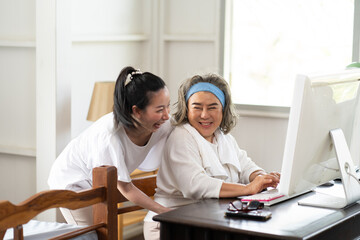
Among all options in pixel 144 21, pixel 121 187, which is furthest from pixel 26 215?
Result: pixel 144 21

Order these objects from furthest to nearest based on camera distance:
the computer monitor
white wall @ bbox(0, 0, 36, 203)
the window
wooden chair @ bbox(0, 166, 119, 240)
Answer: the window, white wall @ bbox(0, 0, 36, 203), the computer monitor, wooden chair @ bbox(0, 166, 119, 240)

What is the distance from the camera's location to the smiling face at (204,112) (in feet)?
7.98

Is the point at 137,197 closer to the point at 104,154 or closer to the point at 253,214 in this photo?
the point at 104,154

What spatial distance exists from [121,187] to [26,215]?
2.07ft

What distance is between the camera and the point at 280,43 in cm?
397

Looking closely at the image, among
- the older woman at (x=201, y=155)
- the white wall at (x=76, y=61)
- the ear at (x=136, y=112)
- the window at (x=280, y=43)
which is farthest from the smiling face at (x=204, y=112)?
the window at (x=280, y=43)

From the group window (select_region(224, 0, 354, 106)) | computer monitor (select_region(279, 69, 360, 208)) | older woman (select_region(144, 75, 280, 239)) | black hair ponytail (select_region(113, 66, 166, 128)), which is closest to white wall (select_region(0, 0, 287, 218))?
window (select_region(224, 0, 354, 106))

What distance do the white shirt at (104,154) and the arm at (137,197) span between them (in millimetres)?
34

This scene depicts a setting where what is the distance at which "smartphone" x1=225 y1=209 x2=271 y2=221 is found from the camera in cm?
193

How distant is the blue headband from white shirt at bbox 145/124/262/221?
0.46ft

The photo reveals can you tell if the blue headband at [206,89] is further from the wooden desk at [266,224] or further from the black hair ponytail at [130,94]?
the wooden desk at [266,224]

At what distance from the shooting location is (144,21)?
4328 millimetres

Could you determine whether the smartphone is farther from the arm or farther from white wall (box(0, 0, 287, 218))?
white wall (box(0, 0, 287, 218))

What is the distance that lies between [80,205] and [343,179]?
0.92m
